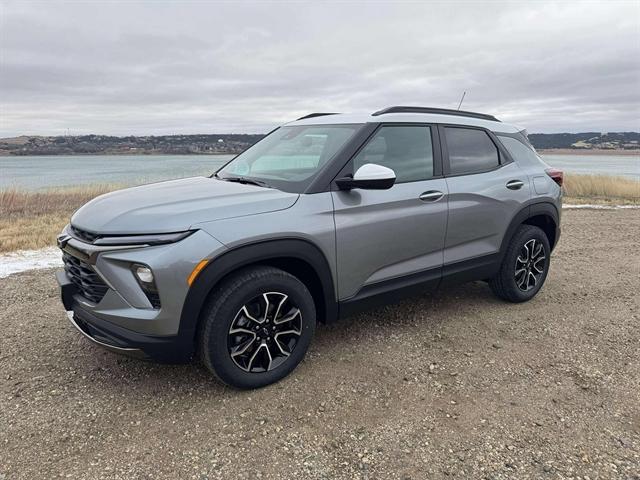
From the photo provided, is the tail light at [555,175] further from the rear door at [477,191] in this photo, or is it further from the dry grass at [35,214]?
the dry grass at [35,214]

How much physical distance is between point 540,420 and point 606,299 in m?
2.66

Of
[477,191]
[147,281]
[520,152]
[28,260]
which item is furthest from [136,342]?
[28,260]

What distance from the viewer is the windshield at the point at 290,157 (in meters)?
3.37

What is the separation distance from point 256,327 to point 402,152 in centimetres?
179

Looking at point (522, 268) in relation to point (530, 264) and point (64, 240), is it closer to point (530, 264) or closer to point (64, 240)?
point (530, 264)

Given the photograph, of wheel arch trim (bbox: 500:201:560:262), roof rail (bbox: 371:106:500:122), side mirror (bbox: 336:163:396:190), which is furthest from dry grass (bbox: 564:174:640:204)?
side mirror (bbox: 336:163:396:190)

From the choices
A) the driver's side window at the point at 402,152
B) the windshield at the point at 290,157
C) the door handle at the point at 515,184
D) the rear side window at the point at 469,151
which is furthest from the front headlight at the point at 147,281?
the door handle at the point at 515,184

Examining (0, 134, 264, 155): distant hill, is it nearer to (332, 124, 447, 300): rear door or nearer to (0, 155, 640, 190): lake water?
(0, 155, 640, 190): lake water

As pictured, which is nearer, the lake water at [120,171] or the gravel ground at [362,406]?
the gravel ground at [362,406]

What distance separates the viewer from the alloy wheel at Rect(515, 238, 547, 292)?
14.9 ft

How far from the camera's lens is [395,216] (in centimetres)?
346

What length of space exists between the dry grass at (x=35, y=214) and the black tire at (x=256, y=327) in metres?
5.57

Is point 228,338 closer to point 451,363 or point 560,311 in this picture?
point 451,363

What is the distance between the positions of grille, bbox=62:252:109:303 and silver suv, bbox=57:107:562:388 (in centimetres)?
1
